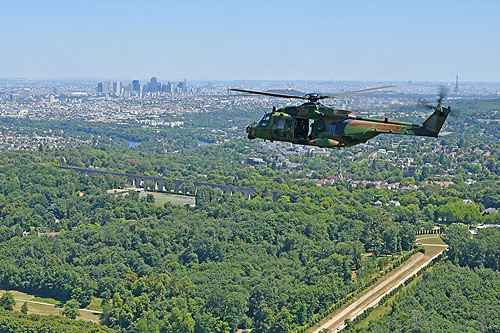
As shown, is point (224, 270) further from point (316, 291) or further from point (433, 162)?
point (433, 162)

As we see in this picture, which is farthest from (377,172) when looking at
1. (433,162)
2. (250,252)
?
(250,252)

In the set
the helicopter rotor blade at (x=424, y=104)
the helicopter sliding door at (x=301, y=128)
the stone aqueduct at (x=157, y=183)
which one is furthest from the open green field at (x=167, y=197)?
the helicopter rotor blade at (x=424, y=104)

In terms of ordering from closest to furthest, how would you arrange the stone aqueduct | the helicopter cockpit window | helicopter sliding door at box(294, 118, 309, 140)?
1. helicopter sliding door at box(294, 118, 309, 140)
2. the helicopter cockpit window
3. the stone aqueduct

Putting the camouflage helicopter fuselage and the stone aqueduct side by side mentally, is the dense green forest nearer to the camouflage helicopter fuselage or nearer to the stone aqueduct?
the stone aqueduct

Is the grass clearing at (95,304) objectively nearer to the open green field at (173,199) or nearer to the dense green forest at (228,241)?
the dense green forest at (228,241)

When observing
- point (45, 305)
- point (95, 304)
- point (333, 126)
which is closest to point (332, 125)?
point (333, 126)

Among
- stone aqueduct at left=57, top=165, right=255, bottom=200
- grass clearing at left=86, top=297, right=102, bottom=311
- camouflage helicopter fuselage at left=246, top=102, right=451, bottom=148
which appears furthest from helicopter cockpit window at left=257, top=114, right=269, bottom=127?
stone aqueduct at left=57, top=165, right=255, bottom=200
